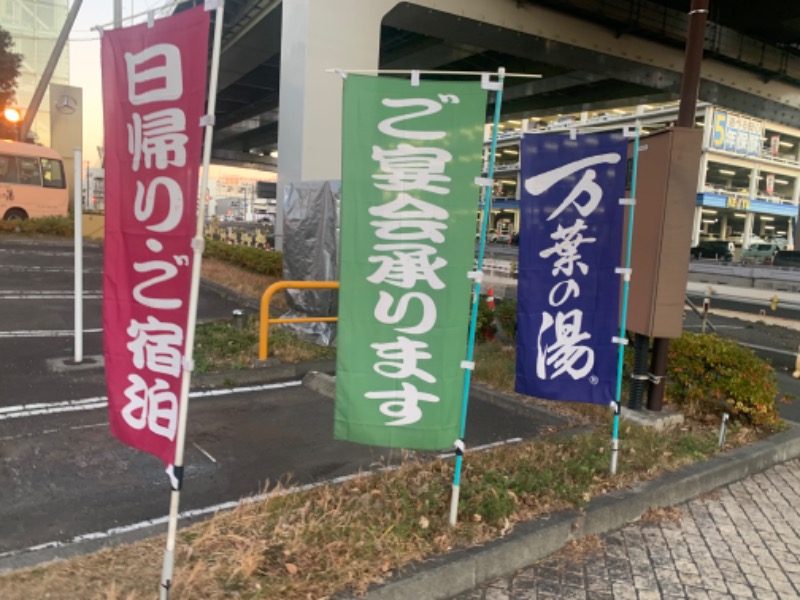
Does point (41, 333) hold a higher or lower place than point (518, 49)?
lower

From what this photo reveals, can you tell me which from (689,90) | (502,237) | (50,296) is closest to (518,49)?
(689,90)

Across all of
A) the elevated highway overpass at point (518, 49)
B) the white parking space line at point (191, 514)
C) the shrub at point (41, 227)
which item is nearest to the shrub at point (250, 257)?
the elevated highway overpass at point (518, 49)

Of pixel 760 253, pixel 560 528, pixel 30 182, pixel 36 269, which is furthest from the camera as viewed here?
pixel 760 253

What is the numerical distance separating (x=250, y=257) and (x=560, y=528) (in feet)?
40.9

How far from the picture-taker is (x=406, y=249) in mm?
3209

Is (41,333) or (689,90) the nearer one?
(689,90)

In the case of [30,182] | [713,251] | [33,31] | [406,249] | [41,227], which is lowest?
[41,227]

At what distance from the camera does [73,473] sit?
4277 millimetres

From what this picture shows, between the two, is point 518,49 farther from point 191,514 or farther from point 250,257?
point 191,514

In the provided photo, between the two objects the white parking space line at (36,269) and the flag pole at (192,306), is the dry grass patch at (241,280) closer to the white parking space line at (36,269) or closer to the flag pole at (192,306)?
the white parking space line at (36,269)

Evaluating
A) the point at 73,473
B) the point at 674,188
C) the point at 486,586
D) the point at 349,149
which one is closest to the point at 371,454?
the point at 486,586

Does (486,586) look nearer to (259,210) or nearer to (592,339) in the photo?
(592,339)

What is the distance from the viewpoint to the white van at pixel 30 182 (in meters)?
23.9

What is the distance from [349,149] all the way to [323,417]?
3.38m
